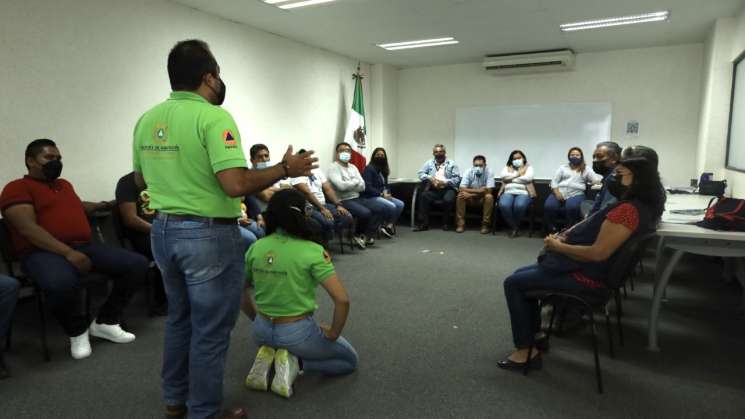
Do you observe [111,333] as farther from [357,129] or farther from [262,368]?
[357,129]

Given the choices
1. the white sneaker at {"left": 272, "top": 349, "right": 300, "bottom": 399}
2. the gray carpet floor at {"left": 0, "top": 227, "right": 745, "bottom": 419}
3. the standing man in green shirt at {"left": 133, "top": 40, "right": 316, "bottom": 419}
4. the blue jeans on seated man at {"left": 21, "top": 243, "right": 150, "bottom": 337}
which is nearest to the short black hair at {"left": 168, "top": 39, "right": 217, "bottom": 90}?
the standing man in green shirt at {"left": 133, "top": 40, "right": 316, "bottom": 419}

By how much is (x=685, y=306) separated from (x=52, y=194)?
439 centimetres

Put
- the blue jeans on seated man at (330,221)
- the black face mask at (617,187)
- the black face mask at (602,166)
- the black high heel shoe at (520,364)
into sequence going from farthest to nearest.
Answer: the blue jeans on seated man at (330,221) → the black face mask at (602,166) → the black high heel shoe at (520,364) → the black face mask at (617,187)

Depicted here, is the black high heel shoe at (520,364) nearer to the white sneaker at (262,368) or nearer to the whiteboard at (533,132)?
the white sneaker at (262,368)

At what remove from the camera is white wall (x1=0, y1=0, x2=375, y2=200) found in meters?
3.37

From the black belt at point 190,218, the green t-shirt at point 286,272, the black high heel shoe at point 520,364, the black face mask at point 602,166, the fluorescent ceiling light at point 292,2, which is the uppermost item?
the fluorescent ceiling light at point 292,2

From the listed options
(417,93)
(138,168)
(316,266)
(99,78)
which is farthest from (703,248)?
(417,93)

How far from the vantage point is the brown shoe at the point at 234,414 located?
1.96 m

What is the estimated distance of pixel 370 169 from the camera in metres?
6.20

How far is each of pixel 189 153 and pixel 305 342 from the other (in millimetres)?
1024

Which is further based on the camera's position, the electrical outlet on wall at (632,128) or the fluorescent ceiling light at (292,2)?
the electrical outlet on wall at (632,128)

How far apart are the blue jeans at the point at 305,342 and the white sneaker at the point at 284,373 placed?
0.11 feet

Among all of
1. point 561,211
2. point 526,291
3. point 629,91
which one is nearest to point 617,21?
point 629,91

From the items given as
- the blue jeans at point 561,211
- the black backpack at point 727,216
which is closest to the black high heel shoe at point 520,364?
the black backpack at point 727,216
